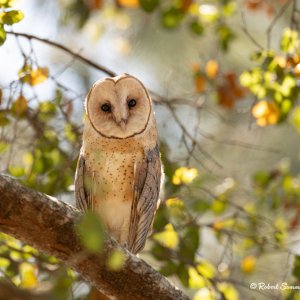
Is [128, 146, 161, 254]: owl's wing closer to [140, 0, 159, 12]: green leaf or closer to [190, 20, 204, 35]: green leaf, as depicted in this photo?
[140, 0, 159, 12]: green leaf

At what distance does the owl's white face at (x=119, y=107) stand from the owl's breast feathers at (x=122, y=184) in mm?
57

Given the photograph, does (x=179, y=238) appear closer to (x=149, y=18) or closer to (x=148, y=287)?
(x=148, y=287)

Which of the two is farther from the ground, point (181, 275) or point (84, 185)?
point (84, 185)

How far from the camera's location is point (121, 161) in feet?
12.1

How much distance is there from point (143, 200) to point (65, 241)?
0.90 meters

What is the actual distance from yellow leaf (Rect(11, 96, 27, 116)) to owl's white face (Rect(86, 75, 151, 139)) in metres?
0.32

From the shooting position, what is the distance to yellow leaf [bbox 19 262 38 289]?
3753 millimetres

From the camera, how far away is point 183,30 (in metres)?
9.34

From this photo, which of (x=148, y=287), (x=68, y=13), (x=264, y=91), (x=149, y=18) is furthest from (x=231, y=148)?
(x=148, y=287)

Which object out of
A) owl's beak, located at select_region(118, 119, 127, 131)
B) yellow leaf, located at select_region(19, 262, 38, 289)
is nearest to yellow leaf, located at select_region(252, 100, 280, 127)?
owl's beak, located at select_region(118, 119, 127, 131)

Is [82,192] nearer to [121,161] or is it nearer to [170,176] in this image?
[121,161]

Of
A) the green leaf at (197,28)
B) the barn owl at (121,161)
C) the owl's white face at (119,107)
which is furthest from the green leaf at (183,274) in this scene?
the green leaf at (197,28)

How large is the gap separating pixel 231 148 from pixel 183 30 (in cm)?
195

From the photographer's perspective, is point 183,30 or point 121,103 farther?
point 183,30
